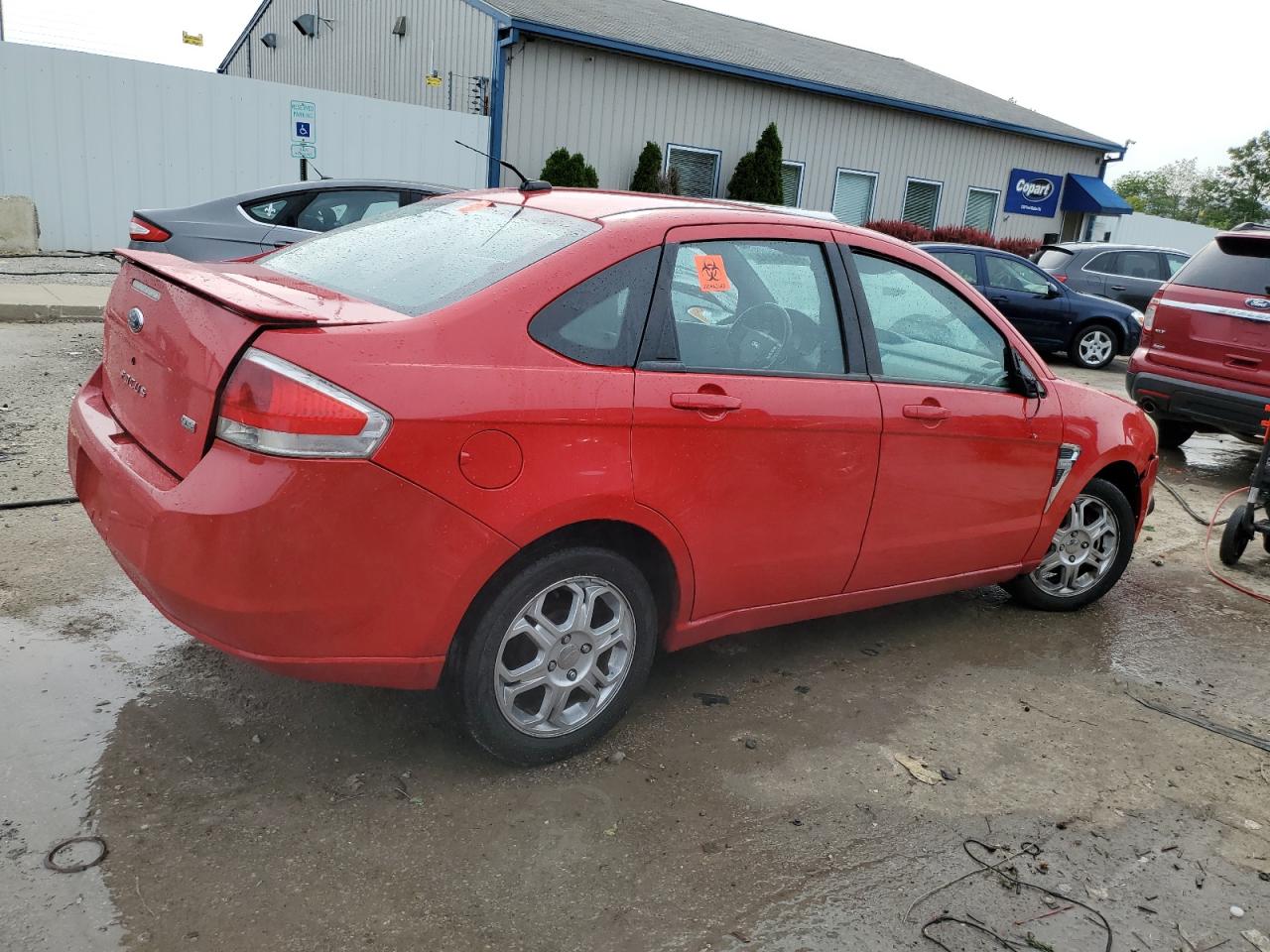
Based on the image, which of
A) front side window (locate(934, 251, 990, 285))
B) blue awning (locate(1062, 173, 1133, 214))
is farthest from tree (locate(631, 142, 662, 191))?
blue awning (locate(1062, 173, 1133, 214))

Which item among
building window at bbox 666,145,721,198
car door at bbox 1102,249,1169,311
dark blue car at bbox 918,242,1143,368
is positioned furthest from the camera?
building window at bbox 666,145,721,198

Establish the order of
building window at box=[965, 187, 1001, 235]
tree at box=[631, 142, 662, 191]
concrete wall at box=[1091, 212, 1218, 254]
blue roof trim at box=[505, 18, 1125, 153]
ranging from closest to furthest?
1. blue roof trim at box=[505, 18, 1125, 153]
2. tree at box=[631, 142, 662, 191]
3. building window at box=[965, 187, 1001, 235]
4. concrete wall at box=[1091, 212, 1218, 254]

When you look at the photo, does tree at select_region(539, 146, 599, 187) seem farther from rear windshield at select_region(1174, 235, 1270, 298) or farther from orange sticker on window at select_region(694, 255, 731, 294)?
orange sticker on window at select_region(694, 255, 731, 294)

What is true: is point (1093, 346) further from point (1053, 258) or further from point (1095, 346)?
point (1053, 258)

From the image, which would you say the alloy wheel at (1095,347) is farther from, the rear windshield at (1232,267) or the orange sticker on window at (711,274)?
the orange sticker on window at (711,274)

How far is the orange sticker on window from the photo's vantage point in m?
3.24

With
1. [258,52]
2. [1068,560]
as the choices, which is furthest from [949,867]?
[258,52]

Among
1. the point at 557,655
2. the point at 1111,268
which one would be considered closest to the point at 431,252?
the point at 557,655

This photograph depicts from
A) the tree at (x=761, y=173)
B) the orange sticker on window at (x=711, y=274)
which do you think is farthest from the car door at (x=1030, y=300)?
the orange sticker on window at (x=711, y=274)

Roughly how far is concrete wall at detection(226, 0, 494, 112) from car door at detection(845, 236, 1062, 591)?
14820 mm

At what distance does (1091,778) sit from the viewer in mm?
3324

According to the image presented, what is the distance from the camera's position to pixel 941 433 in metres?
3.73

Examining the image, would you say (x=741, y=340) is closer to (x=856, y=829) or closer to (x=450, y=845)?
(x=856, y=829)

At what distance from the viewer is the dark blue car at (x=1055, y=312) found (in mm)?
13039
